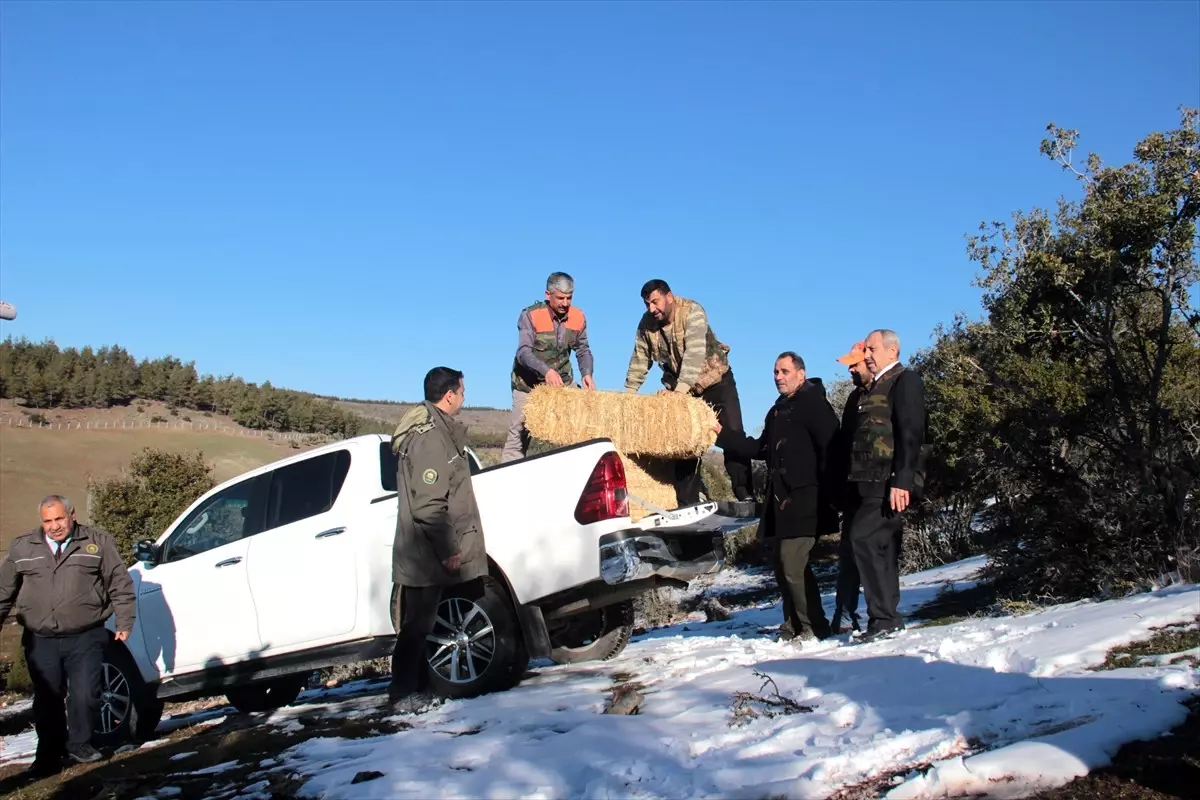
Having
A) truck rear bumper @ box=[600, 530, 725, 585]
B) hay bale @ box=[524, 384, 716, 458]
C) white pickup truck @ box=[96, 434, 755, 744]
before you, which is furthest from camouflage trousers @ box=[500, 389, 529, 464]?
truck rear bumper @ box=[600, 530, 725, 585]

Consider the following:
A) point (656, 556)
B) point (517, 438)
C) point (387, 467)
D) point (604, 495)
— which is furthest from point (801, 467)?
point (387, 467)

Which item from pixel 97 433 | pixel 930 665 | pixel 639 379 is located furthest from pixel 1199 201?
pixel 97 433

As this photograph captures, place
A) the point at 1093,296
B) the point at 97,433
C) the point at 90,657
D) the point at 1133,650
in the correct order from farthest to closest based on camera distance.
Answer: the point at 97,433
the point at 1093,296
the point at 90,657
the point at 1133,650

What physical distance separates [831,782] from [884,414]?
141 inches

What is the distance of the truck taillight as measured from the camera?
6648 millimetres

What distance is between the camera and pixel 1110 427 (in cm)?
1006

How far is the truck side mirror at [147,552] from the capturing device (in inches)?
311

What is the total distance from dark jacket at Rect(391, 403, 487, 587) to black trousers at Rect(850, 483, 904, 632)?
2.52m

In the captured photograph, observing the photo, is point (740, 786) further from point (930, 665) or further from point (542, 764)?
point (930, 665)

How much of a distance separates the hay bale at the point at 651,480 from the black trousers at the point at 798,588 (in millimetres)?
876

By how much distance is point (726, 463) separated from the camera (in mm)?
8258

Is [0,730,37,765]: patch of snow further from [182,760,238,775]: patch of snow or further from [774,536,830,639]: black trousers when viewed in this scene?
[774,536,830,639]: black trousers

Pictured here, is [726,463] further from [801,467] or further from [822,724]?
[822,724]

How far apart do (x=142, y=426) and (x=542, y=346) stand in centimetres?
6869
